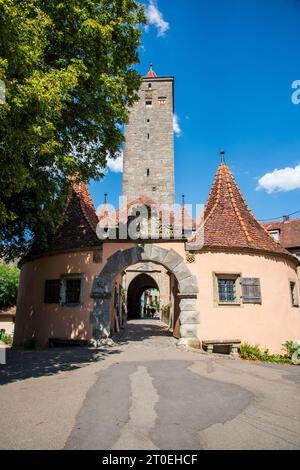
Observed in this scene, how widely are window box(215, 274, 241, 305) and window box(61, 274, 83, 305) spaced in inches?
198

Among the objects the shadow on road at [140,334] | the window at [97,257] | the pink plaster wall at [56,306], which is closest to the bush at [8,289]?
the shadow on road at [140,334]

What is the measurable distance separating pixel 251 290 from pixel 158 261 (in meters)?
3.52

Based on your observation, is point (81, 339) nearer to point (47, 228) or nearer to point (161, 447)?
point (47, 228)

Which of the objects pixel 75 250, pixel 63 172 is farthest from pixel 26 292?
pixel 63 172

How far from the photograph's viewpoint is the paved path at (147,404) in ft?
11.3

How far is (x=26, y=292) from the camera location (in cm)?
1346

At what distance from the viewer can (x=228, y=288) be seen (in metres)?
11.0

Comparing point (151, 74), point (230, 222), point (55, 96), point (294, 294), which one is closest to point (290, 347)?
point (294, 294)

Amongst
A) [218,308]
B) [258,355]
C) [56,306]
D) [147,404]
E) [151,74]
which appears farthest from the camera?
[151,74]

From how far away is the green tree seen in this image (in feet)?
17.6

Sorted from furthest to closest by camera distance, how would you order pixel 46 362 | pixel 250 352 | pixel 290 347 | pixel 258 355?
pixel 290 347
pixel 250 352
pixel 258 355
pixel 46 362

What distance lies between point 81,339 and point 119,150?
6597 millimetres

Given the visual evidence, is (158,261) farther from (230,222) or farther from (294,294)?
(294,294)

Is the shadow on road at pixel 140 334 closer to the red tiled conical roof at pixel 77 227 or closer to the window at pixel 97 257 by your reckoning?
the window at pixel 97 257
